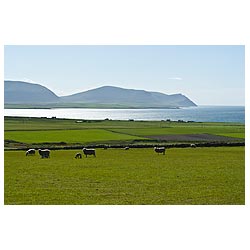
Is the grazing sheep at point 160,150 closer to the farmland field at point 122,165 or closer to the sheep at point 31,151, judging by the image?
the farmland field at point 122,165

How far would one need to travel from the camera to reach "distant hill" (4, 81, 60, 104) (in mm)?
14500

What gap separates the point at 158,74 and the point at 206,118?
2.94 m

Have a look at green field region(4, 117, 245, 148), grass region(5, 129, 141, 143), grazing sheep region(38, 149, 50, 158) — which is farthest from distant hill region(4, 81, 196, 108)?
grazing sheep region(38, 149, 50, 158)

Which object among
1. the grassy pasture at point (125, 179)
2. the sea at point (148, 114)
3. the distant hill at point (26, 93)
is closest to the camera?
the grassy pasture at point (125, 179)

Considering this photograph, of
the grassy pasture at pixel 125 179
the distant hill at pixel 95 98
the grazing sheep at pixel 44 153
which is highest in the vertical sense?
the distant hill at pixel 95 98

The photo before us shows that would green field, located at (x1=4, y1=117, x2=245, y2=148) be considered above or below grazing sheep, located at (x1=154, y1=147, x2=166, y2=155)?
above

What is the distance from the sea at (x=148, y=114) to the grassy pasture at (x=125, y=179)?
1447 mm

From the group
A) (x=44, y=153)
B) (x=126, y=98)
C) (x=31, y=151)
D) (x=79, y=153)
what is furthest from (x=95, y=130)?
(x=31, y=151)

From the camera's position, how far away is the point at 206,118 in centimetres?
1733

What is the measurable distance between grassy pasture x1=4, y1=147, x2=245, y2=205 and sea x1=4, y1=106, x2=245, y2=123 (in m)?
1.45

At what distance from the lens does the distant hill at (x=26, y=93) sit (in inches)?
571

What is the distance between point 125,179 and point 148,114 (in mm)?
7327

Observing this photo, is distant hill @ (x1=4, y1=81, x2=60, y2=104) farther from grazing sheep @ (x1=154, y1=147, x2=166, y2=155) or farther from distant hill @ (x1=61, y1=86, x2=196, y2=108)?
grazing sheep @ (x1=154, y1=147, x2=166, y2=155)

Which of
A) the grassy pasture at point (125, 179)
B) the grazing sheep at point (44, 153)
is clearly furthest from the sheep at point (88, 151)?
the grazing sheep at point (44, 153)
